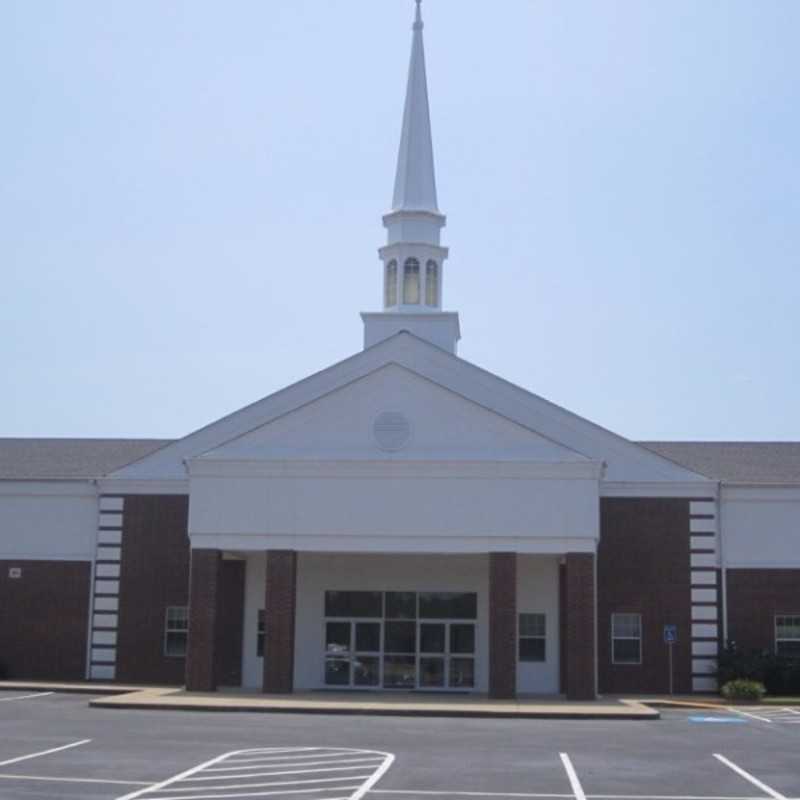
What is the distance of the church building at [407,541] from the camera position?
3531 centimetres

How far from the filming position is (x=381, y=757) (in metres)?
20.6

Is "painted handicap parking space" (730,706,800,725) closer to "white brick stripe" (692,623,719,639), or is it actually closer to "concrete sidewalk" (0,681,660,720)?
"concrete sidewalk" (0,681,660,720)

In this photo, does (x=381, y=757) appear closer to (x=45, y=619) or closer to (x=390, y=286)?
(x=45, y=619)

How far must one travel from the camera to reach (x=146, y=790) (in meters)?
16.3

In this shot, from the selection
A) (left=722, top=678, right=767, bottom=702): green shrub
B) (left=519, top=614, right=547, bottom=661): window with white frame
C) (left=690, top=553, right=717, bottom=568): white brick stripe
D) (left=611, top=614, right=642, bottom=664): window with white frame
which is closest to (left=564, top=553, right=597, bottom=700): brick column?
(left=722, top=678, right=767, bottom=702): green shrub

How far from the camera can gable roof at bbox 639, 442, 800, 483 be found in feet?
139

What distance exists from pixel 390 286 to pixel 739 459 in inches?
481

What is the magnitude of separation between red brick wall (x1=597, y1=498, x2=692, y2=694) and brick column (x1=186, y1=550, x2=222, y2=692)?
1101 centimetres

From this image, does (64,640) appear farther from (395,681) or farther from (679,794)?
(679,794)

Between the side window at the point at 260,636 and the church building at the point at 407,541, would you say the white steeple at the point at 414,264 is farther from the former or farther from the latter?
the side window at the point at 260,636

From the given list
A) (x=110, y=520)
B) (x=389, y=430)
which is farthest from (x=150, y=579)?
(x=389, y=430)

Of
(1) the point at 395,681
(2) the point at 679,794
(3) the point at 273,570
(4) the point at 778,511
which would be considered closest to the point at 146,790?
(2) the point at 679,794

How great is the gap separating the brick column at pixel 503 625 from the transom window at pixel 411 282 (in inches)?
461

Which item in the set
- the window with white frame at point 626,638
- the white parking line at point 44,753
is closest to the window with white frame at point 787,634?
the window with white frame at point 626,638
